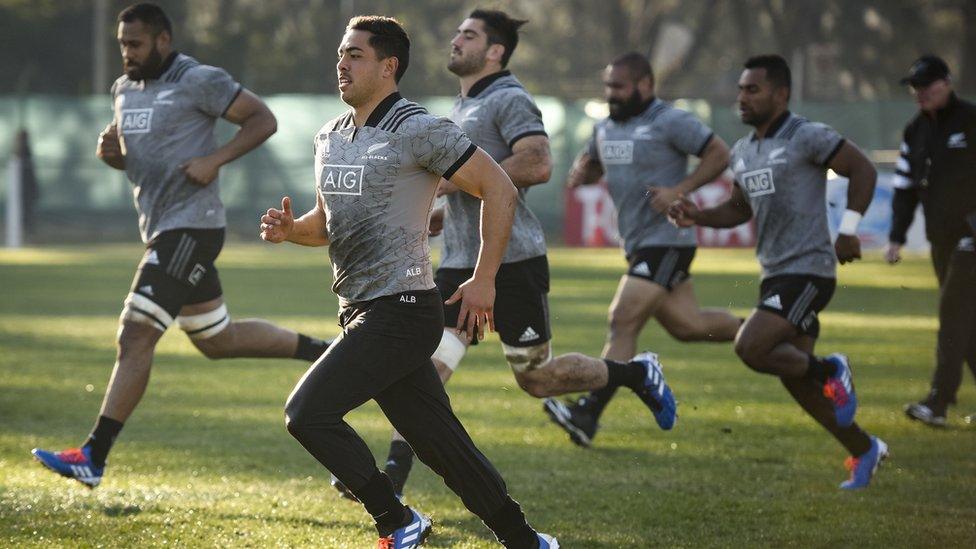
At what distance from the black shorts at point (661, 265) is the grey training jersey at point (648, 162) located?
1.8 inches

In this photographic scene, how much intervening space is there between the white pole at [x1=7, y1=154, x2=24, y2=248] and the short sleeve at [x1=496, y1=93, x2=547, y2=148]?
25.0 m

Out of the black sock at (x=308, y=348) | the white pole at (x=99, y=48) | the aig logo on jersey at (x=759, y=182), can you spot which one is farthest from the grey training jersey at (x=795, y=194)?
the white pole at (x=99, y=48)

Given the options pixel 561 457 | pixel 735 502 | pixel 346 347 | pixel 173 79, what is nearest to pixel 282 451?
pixel 561 457

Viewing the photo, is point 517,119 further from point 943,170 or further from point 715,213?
point 943,170

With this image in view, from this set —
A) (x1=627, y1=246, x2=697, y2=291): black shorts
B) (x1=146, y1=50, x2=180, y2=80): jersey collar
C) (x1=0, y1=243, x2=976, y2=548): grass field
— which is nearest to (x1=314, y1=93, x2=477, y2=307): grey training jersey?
(x1=0, y1=243, x2=976, y2=548): grass field

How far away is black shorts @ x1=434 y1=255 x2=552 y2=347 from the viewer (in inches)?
312

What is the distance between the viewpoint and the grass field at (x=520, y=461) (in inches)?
277

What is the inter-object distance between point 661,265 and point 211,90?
3178 mm

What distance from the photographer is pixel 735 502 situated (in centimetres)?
772

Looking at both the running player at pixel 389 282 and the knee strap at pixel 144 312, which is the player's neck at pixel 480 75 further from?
the running player at pixel 389 282

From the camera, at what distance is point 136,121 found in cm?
852

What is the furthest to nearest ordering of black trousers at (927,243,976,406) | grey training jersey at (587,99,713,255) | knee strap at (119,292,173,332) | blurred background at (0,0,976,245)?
blurred background at (0,0,976,245) → black trousers at (927,243,976,406) → grey training jersey at (587,99,713,255) → knee strap at (119,292,173,332)

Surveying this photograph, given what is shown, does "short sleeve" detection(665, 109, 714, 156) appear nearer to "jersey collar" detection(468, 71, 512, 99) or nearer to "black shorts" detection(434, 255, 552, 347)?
"jersey collar" detection(468, 71, 512, 99)

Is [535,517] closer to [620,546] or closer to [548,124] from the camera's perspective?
[620,546]
